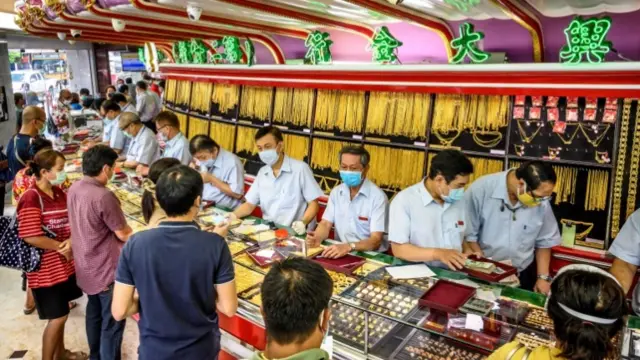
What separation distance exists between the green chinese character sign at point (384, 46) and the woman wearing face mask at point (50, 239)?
2.93 m

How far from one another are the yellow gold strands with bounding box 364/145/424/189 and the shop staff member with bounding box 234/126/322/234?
4.53 feet

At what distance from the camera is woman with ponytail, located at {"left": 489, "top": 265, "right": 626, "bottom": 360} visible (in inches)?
51.3

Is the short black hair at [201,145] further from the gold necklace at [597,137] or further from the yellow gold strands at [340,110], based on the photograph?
the gold necklace at [597,137]

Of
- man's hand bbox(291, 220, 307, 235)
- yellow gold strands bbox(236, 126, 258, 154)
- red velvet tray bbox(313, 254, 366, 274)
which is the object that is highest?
yellow gold strands bbox(236, 126, 258, 154)

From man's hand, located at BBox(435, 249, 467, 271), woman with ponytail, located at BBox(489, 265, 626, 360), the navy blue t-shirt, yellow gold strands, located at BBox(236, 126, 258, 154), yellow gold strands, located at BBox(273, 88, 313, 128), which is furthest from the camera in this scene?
yellow gold strands, located at BBox(236, 126, 258, 154)

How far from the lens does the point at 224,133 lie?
7406 mm

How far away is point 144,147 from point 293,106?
6.22ft

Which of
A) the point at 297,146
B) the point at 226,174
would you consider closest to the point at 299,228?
the point at 226,174

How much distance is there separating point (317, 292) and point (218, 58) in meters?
6.55

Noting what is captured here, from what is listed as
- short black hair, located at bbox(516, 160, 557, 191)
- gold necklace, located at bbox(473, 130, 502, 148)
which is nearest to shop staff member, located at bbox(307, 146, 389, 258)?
short black hair, located at bbox(516, 160, 557, 191)

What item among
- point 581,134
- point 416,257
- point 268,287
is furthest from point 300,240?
point 581,134

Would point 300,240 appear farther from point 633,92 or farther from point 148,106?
point 148,106

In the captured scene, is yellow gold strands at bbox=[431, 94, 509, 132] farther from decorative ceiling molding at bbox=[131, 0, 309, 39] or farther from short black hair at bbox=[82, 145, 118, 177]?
short black hair at bbox=[82, 145, 118, 177]

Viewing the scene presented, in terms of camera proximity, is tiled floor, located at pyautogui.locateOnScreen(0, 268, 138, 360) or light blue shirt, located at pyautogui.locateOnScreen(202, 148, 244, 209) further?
light blue shirt, located at pyautogui.locateOnScreen(202, 148, 244, 209)
